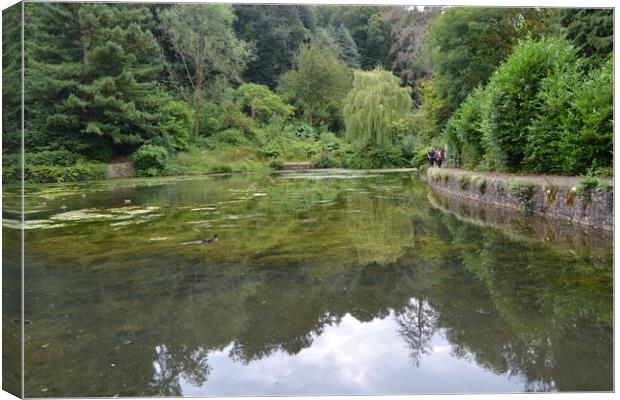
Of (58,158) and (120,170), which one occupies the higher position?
(58,158)

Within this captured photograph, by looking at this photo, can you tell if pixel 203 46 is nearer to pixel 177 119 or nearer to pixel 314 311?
→ pixel 177 119

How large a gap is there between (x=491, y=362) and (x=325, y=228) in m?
5.01

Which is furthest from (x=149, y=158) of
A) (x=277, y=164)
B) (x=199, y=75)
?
(x=199, y=75)

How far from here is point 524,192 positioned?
8.84 metres

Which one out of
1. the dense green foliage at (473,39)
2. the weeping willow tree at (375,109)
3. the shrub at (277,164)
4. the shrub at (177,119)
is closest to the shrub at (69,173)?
the shrub at (177,119)

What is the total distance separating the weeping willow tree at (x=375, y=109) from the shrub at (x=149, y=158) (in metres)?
6.42

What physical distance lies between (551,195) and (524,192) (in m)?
0.79

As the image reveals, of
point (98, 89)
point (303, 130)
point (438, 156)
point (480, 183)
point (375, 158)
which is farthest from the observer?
point (375, 158)

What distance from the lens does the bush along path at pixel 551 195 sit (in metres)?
6.60

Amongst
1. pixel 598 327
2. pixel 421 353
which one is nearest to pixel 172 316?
pixel 421 353

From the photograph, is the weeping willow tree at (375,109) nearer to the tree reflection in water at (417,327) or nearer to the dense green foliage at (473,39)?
the dense green foliage at (473,39)

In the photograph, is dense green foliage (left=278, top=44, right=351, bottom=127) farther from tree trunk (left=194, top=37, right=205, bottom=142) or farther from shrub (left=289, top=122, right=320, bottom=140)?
tree trunk (left=194, top=37, right=205, bottom=142)

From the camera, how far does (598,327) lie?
3.21 m

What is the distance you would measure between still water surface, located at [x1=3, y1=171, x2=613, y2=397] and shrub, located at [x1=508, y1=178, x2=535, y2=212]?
1701 mm
